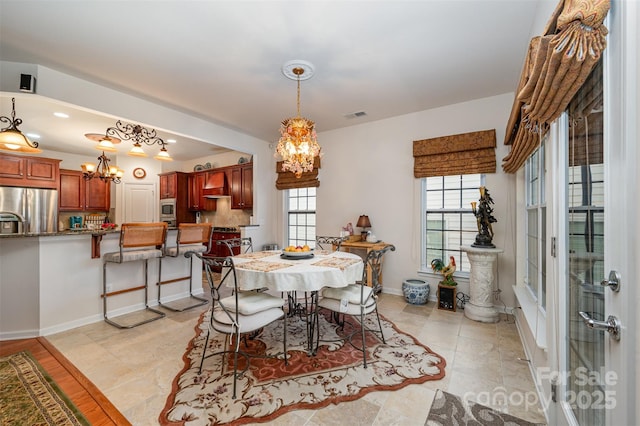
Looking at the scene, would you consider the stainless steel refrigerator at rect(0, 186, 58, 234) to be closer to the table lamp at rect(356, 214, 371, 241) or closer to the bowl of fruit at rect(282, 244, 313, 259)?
the bowl of fruit at rect(282, 244, 313, 259)

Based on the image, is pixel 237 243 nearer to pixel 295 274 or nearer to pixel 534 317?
pixel 295 274

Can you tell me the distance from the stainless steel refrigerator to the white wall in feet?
17.9

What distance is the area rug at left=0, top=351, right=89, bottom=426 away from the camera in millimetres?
1675

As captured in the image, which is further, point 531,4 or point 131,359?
point 131,359

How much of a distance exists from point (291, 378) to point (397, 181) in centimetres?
315

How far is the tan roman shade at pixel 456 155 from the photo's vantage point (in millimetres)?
3445

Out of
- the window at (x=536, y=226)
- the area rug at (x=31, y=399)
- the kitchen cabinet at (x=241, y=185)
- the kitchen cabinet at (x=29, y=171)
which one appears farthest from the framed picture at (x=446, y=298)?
the kitchen cabinet at (x=29, y=171)

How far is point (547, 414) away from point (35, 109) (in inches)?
249

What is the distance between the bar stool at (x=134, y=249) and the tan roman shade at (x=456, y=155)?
3663 mm

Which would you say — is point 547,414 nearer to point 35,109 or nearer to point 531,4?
point 531,4

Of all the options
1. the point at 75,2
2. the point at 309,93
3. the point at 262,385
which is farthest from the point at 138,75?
the point at 262,385

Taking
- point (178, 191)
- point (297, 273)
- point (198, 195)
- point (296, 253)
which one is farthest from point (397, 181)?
point (178, 191)

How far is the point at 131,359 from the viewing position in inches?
92.6

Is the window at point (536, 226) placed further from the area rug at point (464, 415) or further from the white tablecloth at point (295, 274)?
the white tablecloth at point (295, 274)
